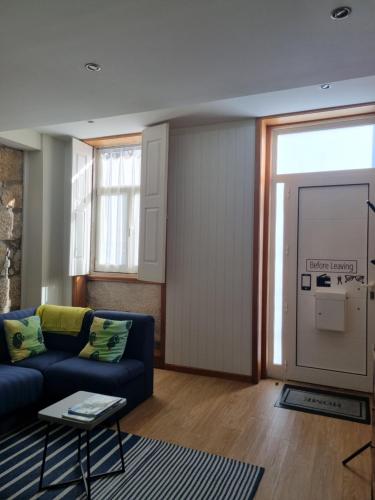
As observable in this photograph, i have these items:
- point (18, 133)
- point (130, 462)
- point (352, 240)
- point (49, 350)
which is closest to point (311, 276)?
point (352, 240)

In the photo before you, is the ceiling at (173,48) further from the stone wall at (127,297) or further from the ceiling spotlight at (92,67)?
the stone wall at (127,297)

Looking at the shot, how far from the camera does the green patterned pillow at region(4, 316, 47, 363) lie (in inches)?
124

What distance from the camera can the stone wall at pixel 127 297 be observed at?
4352 mm

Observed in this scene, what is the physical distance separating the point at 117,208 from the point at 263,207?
187 cm

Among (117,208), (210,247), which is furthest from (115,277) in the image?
(210,247)

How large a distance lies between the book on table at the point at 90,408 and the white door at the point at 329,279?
219cm

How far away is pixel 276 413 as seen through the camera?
3088 mm

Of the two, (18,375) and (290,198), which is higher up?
(290,198)

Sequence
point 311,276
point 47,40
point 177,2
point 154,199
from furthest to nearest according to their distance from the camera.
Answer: point 154,199 < point 311,276 < point 47,40 < point 177,2

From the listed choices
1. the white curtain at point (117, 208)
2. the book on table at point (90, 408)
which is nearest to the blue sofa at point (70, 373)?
the book on table at point (90, 408)

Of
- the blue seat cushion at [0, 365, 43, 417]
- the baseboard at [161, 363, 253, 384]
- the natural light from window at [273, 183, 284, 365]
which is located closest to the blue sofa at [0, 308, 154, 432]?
the blue seat cushion at [0, 365, 43, 417]

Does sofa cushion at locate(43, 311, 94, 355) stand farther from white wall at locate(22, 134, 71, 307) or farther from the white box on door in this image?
the white box on door

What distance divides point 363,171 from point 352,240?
68 cm

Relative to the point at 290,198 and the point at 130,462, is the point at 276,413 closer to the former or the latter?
the point at 130,462
